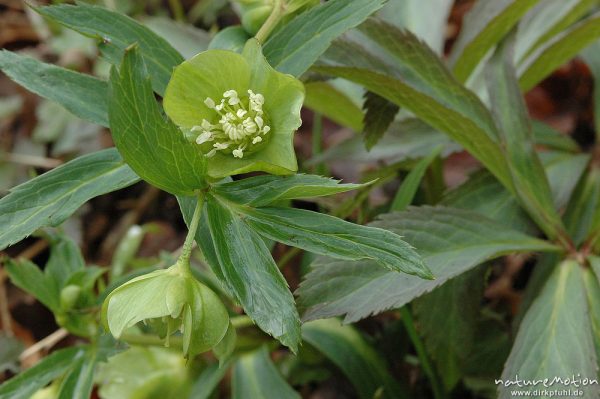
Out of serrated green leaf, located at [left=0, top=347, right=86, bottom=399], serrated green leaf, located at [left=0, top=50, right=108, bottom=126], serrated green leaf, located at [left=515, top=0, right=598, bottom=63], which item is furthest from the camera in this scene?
serrated green leaf, located at [left=515, top=0, right=598, bottom=63]

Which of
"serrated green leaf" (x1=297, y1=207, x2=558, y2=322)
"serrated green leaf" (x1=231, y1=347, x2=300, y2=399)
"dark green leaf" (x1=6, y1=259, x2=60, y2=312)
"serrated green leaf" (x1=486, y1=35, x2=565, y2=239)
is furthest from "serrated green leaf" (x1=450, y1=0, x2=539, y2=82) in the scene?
"dark green leaf" (x1=6, y1=259, x2=60, y2=312)

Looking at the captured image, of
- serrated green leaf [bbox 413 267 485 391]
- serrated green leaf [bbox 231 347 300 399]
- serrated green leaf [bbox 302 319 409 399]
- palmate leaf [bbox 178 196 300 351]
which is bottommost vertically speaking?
serrated green leaf [bbox 231 347 300 399]

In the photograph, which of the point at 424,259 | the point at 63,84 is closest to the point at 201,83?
the point at 63,84

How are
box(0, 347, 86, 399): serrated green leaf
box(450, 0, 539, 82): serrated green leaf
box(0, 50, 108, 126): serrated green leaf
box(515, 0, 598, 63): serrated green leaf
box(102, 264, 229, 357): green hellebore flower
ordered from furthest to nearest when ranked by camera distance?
box(515, 0, 598, 63): serrated green leaf, box(450, 0, 539, 82): serrated green leaf, box(0, 347, 86, 399): serrated green leaf, box(0, 50, 108, 126): serrated green leaf, box(102, 264, 229, 357): green hellebore flower

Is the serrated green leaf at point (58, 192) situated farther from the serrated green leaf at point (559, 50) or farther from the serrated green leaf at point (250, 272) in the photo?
the serrated green leaf at point (559, 50)

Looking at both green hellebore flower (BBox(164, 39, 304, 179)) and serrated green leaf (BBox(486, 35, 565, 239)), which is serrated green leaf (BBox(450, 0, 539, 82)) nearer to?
serrated green leaf (BBox(486, 35, 565, 239))

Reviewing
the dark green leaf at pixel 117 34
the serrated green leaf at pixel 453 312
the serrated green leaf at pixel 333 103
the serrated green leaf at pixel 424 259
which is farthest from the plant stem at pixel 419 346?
the dark green leaf at pixel 117 34

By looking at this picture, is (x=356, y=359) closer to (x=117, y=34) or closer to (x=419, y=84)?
(x=419, y=84)

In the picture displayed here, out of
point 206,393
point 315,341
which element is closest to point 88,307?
point 206,393
